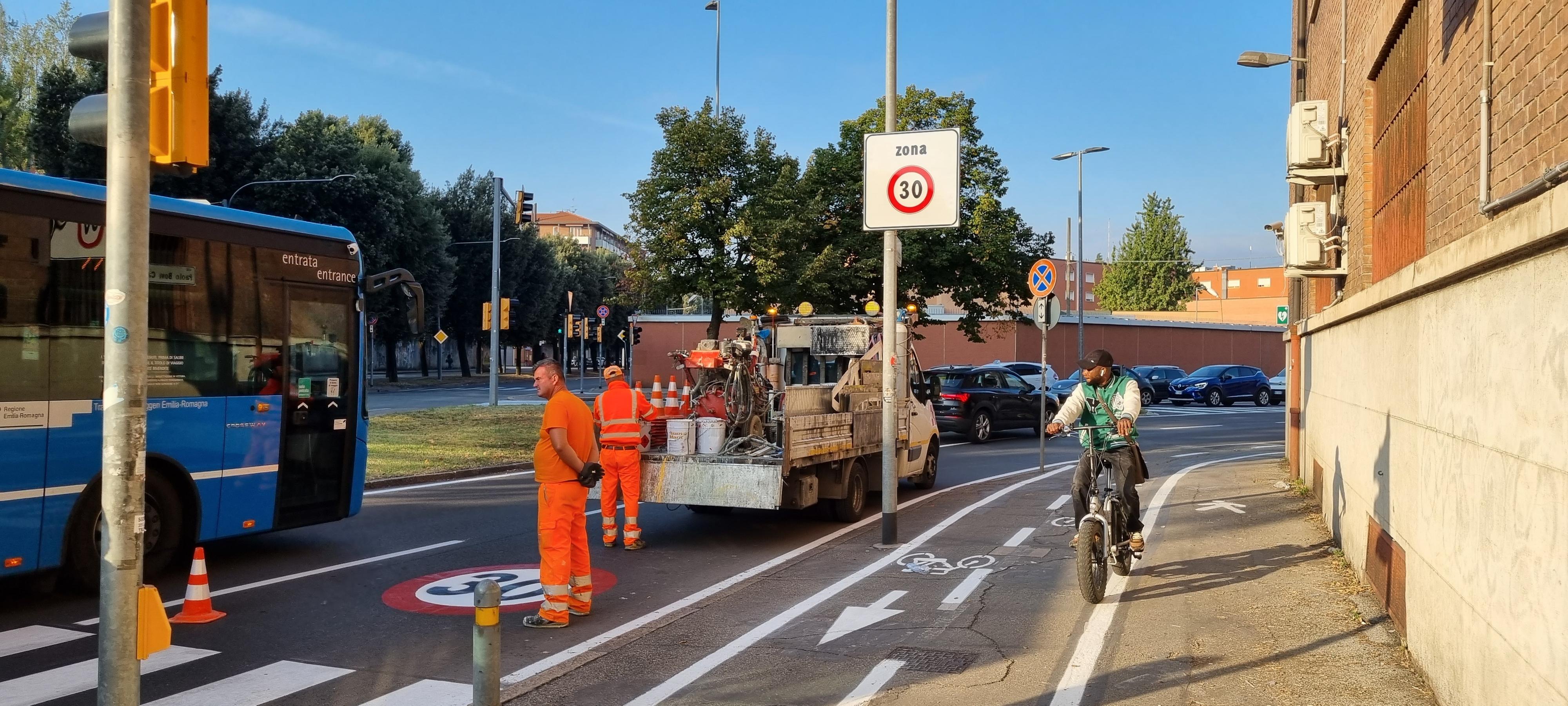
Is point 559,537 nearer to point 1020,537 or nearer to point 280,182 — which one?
point 1020,537

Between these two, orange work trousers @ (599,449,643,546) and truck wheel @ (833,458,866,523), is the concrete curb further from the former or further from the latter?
truck wheel @ (833,458,866,523)

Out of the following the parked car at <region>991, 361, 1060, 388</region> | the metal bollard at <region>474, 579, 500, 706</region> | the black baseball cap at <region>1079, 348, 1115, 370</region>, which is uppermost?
the black baseball cap at <region>1079, 348, 1115, 370</region>

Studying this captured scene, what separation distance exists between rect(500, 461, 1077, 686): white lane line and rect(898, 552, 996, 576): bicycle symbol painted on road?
105 centimetres

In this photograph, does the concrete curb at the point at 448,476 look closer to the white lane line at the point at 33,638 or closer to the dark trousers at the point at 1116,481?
A: the white lane line at the point at 33,638

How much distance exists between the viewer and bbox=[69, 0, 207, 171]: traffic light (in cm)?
408

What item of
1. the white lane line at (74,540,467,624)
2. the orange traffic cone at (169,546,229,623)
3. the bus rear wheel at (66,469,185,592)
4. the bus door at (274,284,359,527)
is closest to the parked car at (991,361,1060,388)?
the white lane line at (74,540,467,624)

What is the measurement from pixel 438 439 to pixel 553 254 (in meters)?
47.1

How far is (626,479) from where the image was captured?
10266mm

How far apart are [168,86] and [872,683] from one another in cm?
426

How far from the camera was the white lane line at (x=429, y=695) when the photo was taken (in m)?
5.62

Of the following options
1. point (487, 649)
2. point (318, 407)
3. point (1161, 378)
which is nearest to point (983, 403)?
point (318, 407)

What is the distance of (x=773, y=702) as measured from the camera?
18.6ft

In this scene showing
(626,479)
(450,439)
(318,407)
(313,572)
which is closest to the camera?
(313,572)

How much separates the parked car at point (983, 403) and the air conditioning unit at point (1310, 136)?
11.7 m
